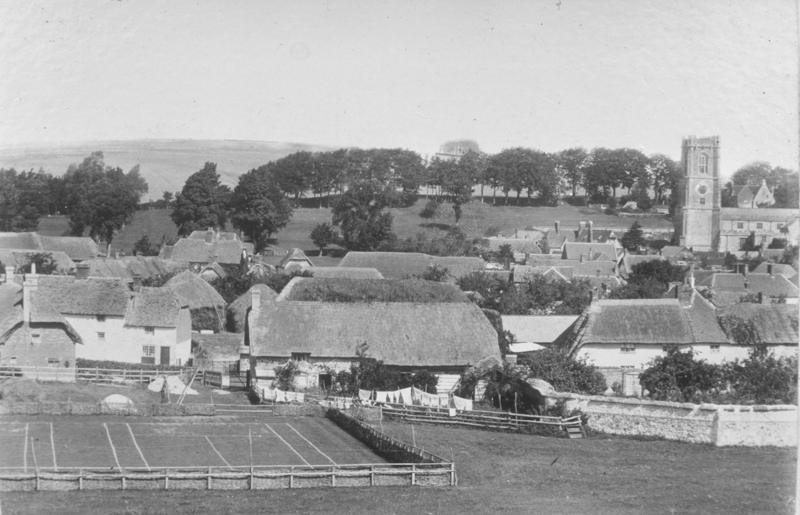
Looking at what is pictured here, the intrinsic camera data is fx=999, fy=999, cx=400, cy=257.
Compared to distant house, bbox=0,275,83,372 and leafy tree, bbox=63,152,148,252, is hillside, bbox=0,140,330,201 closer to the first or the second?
leafy tree, bbox=63,152,148,252

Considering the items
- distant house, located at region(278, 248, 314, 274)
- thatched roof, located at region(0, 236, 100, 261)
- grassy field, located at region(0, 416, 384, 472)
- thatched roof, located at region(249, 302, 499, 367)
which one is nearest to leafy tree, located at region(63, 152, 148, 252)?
thatched roof, located at region(0, 236, 100, 261)

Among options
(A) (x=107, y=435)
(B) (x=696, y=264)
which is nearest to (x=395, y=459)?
(A) (x=107, y=435)

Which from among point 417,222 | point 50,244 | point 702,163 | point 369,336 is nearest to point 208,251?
point 50,244

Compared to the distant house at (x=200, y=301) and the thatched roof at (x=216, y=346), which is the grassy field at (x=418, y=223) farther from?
the thatched roof at (x=216, y=346)

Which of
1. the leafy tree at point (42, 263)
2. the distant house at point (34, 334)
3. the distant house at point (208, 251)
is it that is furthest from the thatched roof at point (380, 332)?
the distant house at point (208, 251)

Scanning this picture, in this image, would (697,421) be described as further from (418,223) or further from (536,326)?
(418,223)

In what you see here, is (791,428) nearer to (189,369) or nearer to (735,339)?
(735,339)
